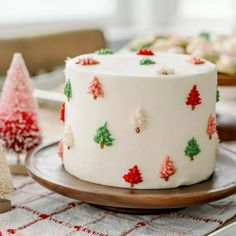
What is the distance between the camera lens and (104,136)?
1.11 meters

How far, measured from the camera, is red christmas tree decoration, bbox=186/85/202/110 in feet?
3.65

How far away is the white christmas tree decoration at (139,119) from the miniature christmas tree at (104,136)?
0.05 m

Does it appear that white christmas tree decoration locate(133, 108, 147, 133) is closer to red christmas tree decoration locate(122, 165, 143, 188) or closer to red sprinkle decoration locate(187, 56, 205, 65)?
red christmas tree decoration locate(122, 165, 143, 188)

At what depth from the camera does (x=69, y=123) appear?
→ 118cm

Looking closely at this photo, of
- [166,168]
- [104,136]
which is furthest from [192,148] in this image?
[104,136]

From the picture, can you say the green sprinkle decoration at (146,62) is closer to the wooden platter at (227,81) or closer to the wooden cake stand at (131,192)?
the wooden cake stand at (131,192)

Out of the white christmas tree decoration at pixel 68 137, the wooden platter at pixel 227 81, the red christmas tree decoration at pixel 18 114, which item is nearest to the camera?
the white christmas tree decoration at pixel 68 137

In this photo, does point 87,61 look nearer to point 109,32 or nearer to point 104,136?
point 104,136

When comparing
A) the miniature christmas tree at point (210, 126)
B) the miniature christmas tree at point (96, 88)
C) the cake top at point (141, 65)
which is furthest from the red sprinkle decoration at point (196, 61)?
the miniature christmas tree at point (96, 88)

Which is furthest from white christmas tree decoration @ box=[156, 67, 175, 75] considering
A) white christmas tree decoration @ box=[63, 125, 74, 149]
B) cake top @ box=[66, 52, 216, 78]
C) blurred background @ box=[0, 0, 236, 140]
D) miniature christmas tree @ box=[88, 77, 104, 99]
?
blurred background @ box=[0, 0, 236, 140]

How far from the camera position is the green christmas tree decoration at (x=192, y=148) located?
1.13 meters

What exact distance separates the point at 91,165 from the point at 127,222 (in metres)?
0.12

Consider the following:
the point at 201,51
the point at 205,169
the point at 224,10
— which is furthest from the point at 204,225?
the point at 224,10

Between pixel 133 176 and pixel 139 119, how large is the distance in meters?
0.11
